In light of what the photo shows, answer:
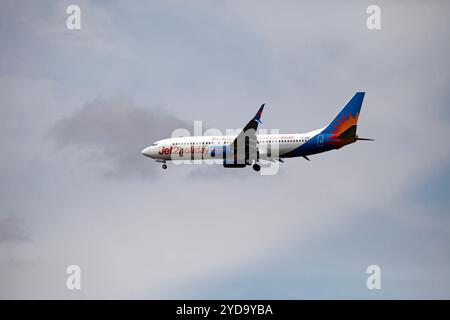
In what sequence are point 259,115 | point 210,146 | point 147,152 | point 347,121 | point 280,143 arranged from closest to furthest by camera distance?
point 259,115
point 280,143
point 347,121
point 210,146
point 147,152

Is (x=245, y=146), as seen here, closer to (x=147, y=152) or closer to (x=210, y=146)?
(x=210, y=146)

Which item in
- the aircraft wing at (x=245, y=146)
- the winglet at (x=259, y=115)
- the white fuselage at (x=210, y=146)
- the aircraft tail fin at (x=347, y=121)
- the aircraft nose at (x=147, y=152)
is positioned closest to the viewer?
the winglet at (x=259, y=115)

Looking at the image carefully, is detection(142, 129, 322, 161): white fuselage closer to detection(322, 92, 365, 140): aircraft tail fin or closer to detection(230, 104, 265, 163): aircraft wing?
detection(230, 104, 265, 163): aircraft wing

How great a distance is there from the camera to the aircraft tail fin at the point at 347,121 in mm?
124750

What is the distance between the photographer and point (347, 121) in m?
126

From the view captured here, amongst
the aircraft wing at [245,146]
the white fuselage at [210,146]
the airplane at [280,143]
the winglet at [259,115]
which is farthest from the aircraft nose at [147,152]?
the winglet at [259,115]

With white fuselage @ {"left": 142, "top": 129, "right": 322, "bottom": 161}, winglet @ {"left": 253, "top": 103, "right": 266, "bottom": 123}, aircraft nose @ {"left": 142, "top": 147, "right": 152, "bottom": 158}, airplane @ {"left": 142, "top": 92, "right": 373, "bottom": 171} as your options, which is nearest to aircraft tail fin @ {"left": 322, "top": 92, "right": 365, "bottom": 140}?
airplane @ {"left": 142, "top": 92, "right": 373, "bottom": 171}

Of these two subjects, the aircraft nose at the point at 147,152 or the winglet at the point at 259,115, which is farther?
the aircraft nose at the point at 147,152

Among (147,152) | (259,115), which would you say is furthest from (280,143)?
(147,152)

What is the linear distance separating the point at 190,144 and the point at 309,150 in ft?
54.8

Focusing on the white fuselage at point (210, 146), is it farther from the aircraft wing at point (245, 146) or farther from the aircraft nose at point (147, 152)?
the aircraft wing at point (245, 146)

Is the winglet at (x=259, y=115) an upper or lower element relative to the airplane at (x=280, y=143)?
upper
